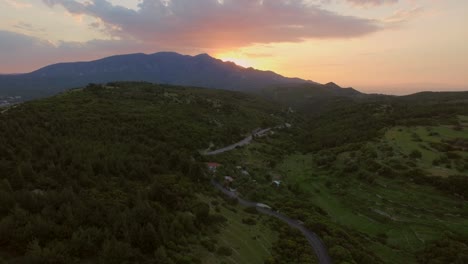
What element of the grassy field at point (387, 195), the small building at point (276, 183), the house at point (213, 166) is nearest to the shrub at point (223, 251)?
the grassy field at point (387, 195)

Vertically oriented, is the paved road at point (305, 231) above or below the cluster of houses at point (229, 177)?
below

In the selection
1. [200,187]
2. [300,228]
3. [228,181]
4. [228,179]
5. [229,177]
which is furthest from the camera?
[229,177]

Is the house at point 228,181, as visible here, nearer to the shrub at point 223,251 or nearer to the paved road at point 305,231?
the paved road at point 305,231

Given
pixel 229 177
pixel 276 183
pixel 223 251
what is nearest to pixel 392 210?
pixel 276 183

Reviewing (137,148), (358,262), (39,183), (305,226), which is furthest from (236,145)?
(39,183)

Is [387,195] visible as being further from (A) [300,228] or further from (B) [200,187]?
(B) [200,187]

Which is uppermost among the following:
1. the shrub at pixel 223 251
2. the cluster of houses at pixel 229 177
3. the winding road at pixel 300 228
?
the shrub at pixel 223 251

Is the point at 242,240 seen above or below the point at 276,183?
above

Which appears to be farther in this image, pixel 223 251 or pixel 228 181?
pixel 228 181
